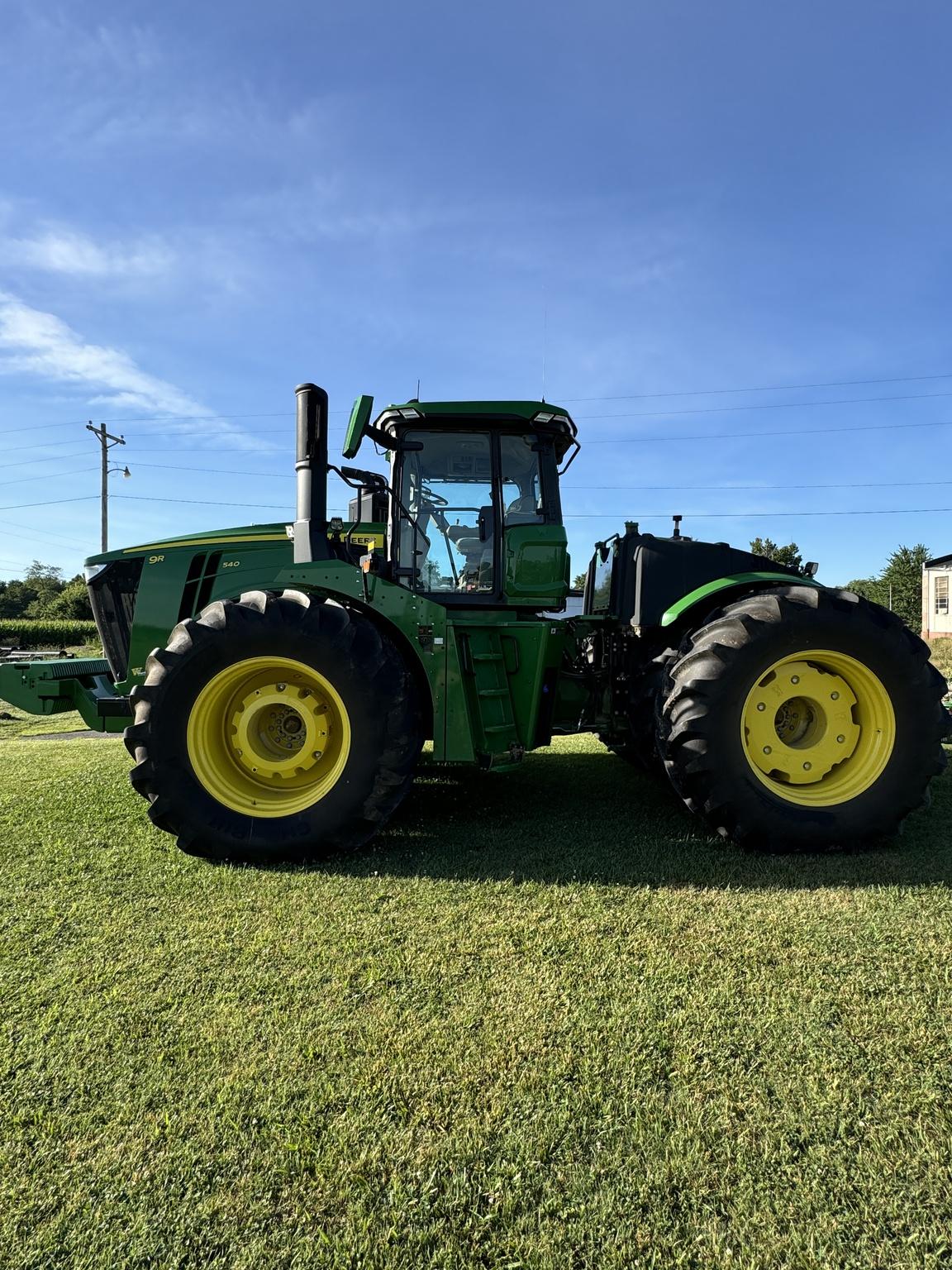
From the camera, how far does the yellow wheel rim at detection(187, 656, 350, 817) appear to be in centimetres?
363

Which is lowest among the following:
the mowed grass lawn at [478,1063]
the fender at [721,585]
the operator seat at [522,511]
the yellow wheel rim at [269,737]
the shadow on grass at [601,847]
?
the mowed grass lawn at [478,1063]

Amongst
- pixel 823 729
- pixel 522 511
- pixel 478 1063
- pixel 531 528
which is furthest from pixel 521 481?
pixel 478 1063

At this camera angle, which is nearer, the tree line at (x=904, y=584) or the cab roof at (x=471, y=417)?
the cab roof at (x=471, y=417)

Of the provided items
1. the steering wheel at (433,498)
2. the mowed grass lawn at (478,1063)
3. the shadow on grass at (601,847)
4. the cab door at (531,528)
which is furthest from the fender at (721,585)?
the steering wheel at (433,498)

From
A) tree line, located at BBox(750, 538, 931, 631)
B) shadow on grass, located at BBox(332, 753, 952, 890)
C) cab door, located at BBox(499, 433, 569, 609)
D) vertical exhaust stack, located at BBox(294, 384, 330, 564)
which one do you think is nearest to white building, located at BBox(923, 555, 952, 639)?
tree line, located at BBox(750, 538, 931, 631)

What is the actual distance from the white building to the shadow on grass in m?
36.0

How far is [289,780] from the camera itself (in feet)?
12.5

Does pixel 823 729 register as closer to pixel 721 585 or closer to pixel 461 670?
pixel 721 585

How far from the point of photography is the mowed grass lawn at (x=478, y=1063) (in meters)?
1.46

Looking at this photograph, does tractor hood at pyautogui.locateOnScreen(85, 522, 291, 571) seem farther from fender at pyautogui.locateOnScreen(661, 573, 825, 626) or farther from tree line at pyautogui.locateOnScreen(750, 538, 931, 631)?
tree line at pyautogui.locateOnScreen(750, 538, 931, 631)

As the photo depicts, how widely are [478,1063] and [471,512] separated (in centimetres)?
312

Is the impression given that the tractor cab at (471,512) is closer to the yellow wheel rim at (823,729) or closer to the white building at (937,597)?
the yellow wheel rim at (823,729)

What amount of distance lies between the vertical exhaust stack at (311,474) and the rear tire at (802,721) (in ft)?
7.35

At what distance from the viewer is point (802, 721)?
3861 millimetres
